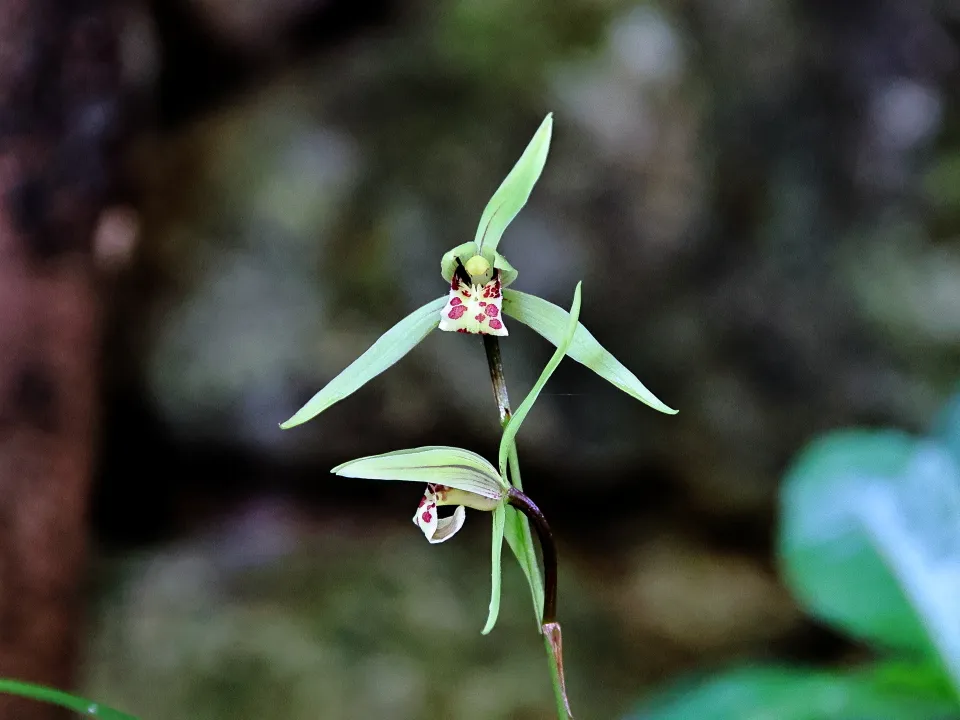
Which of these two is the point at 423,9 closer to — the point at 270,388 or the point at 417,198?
the point at 417,198

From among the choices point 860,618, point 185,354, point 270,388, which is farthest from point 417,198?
point 860,618

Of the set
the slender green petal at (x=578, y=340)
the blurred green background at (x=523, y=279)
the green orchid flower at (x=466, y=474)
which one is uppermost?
the blurred green background at (x=523, y=279)

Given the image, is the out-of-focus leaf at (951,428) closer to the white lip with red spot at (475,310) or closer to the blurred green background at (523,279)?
the blurred green background at (523,279)

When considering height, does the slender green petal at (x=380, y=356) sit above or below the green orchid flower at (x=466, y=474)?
above

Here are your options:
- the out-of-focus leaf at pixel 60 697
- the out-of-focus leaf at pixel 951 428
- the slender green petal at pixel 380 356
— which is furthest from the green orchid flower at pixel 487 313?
the out-of-focus leaf at pixel 951 428

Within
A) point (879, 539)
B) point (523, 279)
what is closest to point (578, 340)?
point (879, 539)

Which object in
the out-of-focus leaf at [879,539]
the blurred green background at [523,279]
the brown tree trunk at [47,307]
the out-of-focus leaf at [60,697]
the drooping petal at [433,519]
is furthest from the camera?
the blurred green background at [523,279]

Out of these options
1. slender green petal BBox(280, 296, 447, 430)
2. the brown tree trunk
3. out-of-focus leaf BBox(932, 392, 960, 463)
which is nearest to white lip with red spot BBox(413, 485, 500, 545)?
slender green petal BBox(280, 296, 447, 430)

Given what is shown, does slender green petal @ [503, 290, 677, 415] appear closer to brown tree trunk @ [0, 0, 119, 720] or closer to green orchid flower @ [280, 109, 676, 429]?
green orchid flower @ [280, 109, 676, 429]
